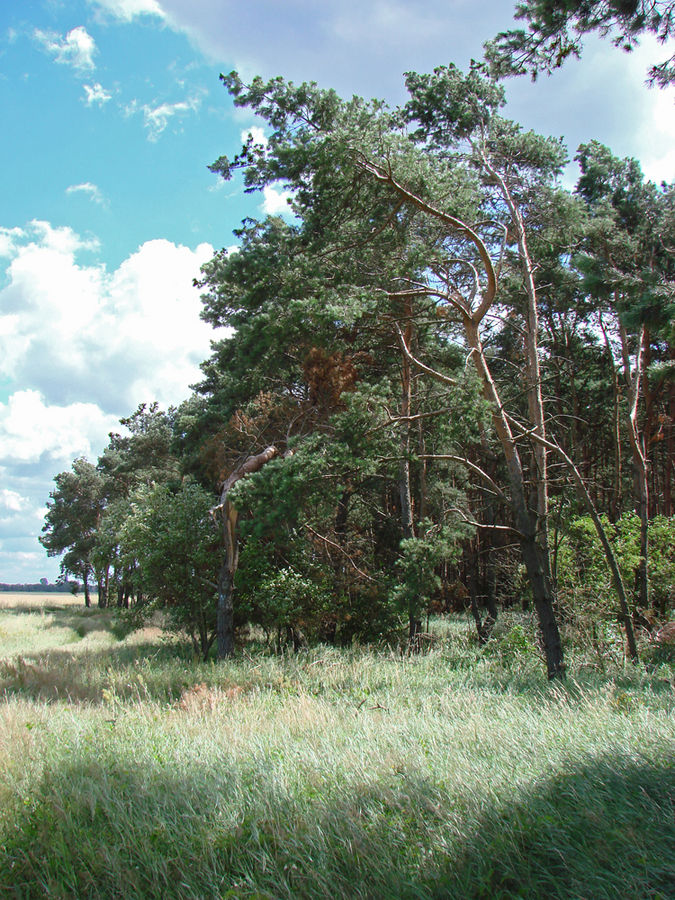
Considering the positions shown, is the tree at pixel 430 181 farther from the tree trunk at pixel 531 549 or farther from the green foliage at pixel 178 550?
the green foliage at pixel 178 550

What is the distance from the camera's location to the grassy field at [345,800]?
10.1ft

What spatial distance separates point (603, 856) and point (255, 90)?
11.3 m

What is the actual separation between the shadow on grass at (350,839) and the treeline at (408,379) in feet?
15.7

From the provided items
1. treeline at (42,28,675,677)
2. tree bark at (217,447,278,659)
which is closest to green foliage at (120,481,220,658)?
treeline at (42,28,675,677)

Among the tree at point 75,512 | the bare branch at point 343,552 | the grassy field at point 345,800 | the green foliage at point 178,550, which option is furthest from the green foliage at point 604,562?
the tree at point 75,512

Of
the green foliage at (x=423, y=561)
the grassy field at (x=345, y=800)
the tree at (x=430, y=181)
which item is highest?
the tree at (x=430, y=181)

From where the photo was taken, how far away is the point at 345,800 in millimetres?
3893

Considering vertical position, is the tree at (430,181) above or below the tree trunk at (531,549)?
above

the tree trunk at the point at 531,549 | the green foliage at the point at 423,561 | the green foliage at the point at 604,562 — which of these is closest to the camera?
the tree trunk at the point at 531,549

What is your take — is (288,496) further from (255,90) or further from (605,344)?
(605,344)

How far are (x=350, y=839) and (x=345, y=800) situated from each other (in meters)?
0.45

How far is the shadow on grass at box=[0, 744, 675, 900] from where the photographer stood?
2973 mm

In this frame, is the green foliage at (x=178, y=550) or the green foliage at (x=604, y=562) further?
the green foliage at (x=178, y=550)

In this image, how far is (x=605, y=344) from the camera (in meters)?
18.4
